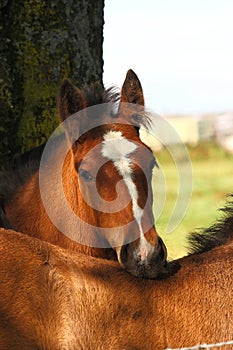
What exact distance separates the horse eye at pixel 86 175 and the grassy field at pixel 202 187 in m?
4.62

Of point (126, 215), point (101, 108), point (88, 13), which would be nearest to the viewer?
point (126, 215)

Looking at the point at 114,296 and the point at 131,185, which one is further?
the point at 131,185

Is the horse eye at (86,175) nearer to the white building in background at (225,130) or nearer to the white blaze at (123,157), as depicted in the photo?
the white blaze at (123,157)

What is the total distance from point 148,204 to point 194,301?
2.45 feet

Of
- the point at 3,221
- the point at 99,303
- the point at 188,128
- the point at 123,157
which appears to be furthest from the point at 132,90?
the point at 188,128

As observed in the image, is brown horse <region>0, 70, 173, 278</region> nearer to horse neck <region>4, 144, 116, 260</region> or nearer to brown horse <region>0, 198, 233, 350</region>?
horse neck <region>4, 144, 116, 260</region>

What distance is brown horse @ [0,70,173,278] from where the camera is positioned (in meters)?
4.86

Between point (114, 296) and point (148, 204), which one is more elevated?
point (148, 204)

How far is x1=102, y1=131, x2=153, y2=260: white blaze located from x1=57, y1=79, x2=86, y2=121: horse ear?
0.35m

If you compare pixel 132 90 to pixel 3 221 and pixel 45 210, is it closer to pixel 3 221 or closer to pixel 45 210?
pixel 45 210

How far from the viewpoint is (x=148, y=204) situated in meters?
5.05

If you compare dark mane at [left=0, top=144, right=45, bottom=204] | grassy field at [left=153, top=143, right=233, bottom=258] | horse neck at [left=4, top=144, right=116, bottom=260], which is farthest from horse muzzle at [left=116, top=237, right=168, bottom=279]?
grassy field at [left=153, top=143, right=233, bottom=258]

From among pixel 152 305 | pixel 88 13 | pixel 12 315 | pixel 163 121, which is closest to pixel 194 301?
pixel 152 305

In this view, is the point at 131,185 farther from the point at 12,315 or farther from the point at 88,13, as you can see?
the point at 88,13
